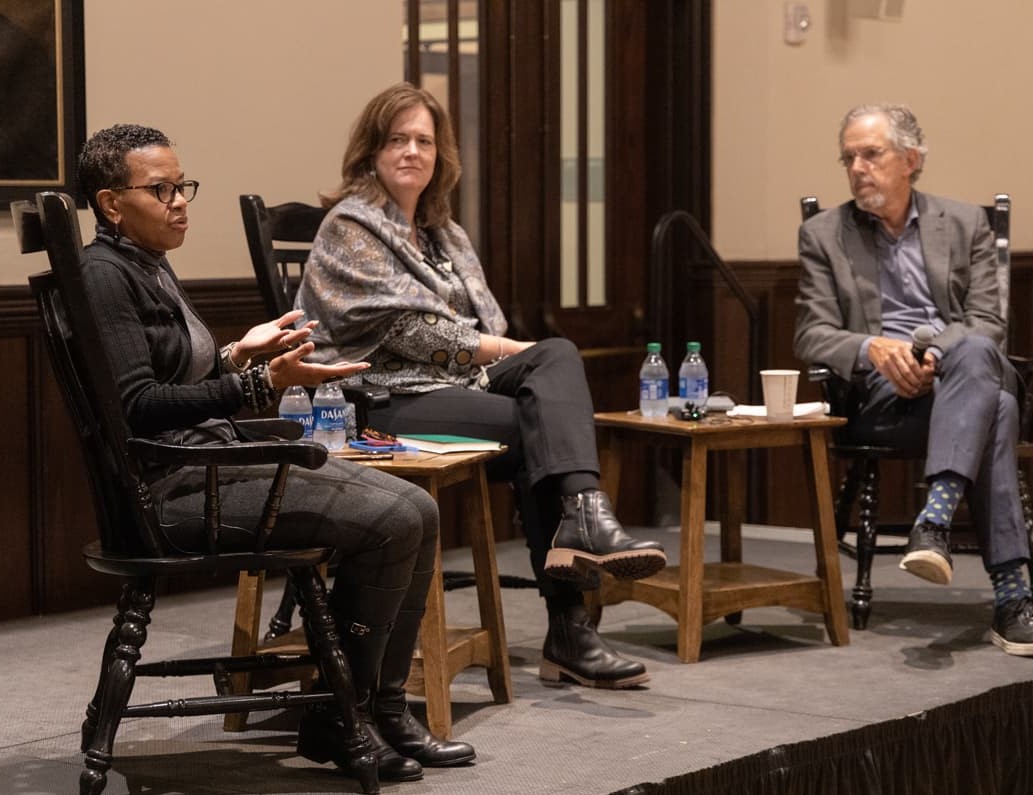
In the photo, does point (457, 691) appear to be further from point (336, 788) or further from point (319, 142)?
point (319, 142)

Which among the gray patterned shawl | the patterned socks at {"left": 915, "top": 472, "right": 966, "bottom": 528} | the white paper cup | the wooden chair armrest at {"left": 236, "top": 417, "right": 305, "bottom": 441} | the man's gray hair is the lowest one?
the patterned socks at {"left": 915, "top": 472, "right": 966, "bottom": 528}

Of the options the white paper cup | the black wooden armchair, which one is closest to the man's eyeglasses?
the white paper cup

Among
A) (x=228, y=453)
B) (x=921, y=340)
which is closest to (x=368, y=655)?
(x=228, y=453)

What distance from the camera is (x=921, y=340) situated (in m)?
4.19

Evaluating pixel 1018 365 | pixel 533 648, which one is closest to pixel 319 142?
pixel 533 648

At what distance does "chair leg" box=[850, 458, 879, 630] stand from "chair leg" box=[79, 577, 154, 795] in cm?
196

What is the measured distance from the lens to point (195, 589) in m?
4.68

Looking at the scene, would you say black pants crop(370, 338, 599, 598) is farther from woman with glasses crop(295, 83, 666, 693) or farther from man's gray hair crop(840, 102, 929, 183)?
man's gray hair crop(840, 102, 929, 183)

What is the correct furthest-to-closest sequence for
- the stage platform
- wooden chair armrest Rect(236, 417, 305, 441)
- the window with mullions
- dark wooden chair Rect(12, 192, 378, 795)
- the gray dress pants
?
1. the window with mullions
2. the gray dress pants
3. wooden chair armrest Rect(236, 417, 305, 441)
4. the stage platform
5. dark wooden chair Rect(12, 192, 378, 795)

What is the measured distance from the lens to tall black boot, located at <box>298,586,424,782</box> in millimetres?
2889

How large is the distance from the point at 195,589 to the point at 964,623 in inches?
77.8

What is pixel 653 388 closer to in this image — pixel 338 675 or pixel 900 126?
pixel 900 126

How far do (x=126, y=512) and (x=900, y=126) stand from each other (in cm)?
243

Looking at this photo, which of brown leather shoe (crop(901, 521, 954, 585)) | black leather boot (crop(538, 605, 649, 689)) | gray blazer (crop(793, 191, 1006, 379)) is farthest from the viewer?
gray blazer (crop(793, 191, 1006, 379))
